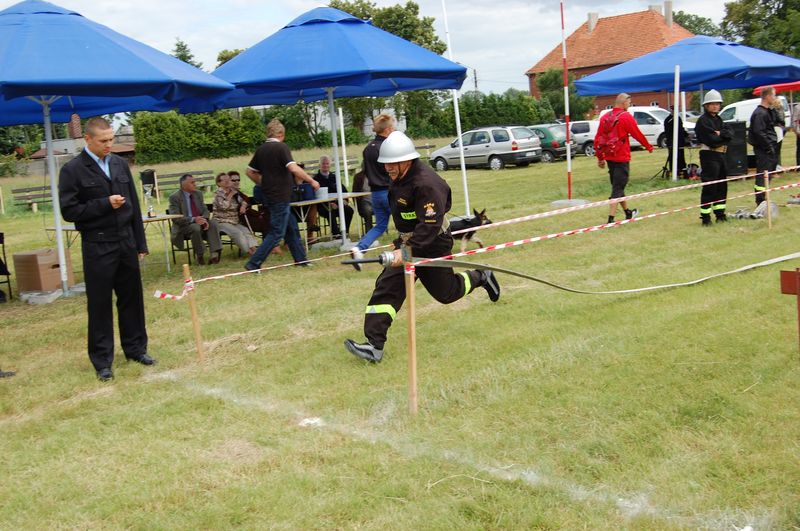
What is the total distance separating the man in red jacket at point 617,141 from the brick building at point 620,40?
152 feet

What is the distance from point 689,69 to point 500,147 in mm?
12030

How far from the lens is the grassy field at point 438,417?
3736mm

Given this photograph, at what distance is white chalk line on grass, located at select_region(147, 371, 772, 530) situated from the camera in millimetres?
3451

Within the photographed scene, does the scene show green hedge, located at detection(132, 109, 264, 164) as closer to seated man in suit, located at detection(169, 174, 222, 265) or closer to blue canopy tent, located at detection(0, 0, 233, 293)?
seated man in suit, located at detection(169, 174, 222, 265)

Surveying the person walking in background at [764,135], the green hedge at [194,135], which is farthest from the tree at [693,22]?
the person walking in background at [764,135]

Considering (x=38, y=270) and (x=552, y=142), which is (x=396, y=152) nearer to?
(x=38, y=270)

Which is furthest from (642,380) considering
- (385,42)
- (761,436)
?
(385,42)

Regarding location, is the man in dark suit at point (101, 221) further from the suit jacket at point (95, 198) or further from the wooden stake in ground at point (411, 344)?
the wooden stake in ground at point (411, 344)

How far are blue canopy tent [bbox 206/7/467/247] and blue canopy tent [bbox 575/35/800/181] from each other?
5.79m

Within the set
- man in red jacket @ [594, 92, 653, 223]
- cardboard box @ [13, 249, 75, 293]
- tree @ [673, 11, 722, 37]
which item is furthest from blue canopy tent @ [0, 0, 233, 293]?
tree @ [673, 11, 722, 37]

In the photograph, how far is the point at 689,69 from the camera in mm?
16047

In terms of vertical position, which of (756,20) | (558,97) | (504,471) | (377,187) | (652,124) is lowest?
(504,471)

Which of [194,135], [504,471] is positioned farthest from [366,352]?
[194,135]

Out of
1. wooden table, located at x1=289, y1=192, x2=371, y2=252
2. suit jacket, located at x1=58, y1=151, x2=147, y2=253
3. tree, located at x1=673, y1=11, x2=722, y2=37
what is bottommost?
wooden table, located at x1=289, y1=192, x2=371, y2=252
